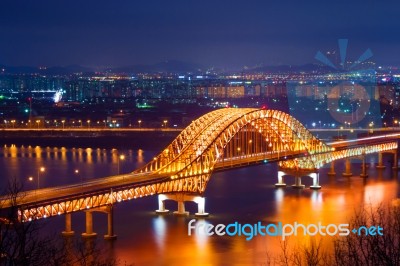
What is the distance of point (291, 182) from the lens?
39688 millimetres

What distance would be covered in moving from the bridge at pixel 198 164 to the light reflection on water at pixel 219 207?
0.81 metres

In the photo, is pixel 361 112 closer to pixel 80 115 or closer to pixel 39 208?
pixel 80 115

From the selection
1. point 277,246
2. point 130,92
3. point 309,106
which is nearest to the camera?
point 277,246

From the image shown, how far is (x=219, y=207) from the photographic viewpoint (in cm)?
3045

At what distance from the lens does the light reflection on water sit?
2284cm

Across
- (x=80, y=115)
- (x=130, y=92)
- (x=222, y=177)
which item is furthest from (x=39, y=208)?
(x=130, y=92)

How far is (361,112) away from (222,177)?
4973cm

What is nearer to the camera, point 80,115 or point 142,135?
point 142,135

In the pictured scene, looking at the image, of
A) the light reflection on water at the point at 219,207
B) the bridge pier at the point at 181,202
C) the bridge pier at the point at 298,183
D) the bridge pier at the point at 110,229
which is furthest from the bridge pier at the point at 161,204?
the bridge pier at the point at 298,183

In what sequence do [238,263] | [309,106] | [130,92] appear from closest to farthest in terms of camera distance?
[238,263] → [309,106] → [130,92]

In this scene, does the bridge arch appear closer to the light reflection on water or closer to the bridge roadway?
the bridge roadway

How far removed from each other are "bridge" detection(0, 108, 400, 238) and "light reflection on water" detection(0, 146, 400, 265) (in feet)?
2.64

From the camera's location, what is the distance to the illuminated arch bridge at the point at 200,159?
24.3 m

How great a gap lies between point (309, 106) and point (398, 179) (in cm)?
5569
